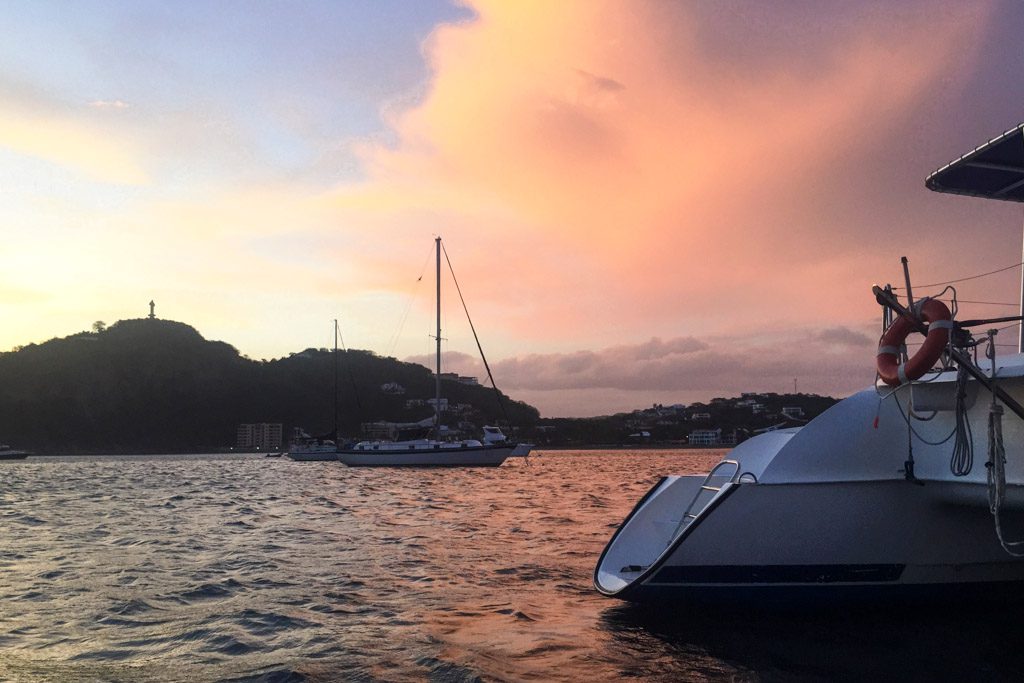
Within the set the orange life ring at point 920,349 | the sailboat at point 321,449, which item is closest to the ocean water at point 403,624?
the orange life ring at point 920,349

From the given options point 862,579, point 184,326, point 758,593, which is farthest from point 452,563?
point 184,326

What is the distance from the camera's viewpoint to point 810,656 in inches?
219

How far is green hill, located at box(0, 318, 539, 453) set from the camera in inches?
4919

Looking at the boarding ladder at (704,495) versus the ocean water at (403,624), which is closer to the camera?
the ocean water at (403,624)

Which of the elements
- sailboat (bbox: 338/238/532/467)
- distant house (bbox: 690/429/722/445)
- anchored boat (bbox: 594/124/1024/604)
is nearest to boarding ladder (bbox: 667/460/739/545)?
anchored boat (bbox: 594/124/1024/604)

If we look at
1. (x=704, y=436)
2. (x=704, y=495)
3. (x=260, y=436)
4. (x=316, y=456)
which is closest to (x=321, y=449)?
(x=316, y=456)

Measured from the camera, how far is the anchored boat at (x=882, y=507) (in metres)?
6.06

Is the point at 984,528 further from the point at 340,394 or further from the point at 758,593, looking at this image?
the point at 340,394

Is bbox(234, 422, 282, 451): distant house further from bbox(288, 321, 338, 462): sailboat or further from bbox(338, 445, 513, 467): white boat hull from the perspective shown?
bbox(338, 445, 513, 467): white boat hull

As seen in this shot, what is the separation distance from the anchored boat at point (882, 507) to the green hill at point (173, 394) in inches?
4515

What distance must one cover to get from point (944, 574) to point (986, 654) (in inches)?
41.1

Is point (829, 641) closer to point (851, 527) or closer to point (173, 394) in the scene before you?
point (851, 527)

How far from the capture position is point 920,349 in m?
6.11

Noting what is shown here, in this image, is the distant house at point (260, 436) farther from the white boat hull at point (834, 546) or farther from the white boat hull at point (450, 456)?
the white boat hull at point (834, 546)
